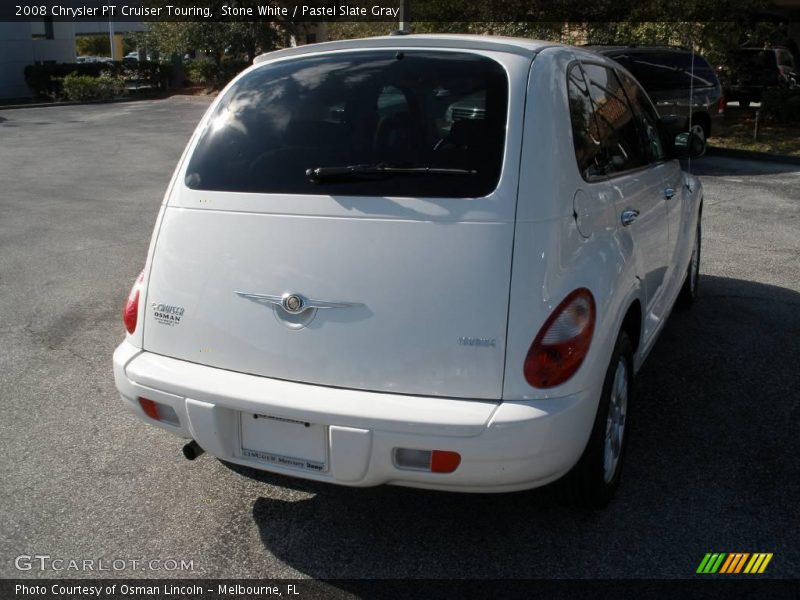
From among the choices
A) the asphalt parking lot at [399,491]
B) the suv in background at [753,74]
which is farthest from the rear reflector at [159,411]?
the suv in background at [753,74]

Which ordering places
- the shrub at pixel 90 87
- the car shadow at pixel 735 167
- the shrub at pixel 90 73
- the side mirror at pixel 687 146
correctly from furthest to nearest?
the shrub at pixel 90 73, the shrub at pixel 90 87, the car shadow at pixel 735 167, the side mirror at pixel 687 146

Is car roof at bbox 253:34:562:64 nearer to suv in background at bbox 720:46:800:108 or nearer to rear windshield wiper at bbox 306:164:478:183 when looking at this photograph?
rear windshield wiper at bbox 306:164:478:183

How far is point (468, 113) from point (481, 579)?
1687mm

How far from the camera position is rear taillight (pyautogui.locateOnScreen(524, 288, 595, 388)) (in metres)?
2.82

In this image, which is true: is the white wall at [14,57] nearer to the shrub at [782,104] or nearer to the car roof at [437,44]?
the shrub at [782,104]

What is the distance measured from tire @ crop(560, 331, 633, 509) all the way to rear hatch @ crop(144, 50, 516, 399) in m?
0.59

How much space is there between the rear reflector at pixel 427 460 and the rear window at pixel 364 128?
0.87 metres

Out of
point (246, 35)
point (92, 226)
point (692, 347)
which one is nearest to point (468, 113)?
point (692, 347)

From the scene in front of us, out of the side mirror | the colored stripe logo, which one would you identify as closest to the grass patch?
the side mirror

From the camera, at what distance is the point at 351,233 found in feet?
9.79

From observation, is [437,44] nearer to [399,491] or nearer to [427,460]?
[427,460]

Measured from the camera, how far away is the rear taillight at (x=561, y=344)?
9.25ft

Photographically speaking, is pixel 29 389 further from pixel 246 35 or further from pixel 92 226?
pixel 246 35

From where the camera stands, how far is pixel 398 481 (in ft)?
9.51
